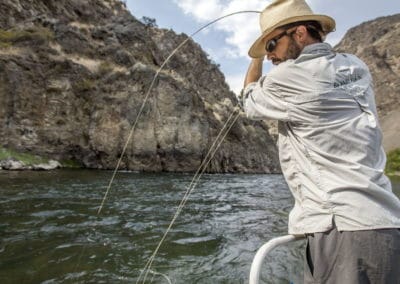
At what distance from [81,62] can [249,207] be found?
28.2 metres

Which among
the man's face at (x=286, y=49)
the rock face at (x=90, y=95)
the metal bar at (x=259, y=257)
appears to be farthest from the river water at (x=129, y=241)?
the rock face at (x=90, y=95)

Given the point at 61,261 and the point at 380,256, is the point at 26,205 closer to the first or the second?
the point at 61,261

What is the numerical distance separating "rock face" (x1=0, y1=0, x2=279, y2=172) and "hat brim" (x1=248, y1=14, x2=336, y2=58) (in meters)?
28.7

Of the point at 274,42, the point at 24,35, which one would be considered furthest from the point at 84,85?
the point at 274,42

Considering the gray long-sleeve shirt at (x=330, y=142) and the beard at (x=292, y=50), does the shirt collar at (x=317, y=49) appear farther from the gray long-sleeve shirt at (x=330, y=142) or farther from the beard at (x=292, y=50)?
the beard at (x=292, y=50)

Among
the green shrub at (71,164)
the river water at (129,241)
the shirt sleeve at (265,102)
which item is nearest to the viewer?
the shirt sleeve at (265,102)

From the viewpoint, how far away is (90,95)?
33719mm

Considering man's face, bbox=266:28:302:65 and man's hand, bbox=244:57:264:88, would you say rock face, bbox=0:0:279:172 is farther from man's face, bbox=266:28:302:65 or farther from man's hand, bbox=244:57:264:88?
man's face, bbox=266:28:302:65

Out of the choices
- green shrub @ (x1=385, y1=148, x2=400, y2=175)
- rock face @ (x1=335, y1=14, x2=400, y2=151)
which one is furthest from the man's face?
rock face @ (x1=335, y1=14, x2=400, y2=151)

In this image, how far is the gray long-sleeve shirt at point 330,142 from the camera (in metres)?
1.65

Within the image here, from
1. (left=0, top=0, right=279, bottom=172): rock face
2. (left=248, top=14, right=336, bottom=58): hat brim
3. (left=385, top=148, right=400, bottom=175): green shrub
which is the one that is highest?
(left=0, top=0, right=279, bottom=172): rock face

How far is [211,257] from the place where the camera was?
252 inches

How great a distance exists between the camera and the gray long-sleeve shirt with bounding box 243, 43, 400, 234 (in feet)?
5.43

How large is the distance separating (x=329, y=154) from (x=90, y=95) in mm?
34415
